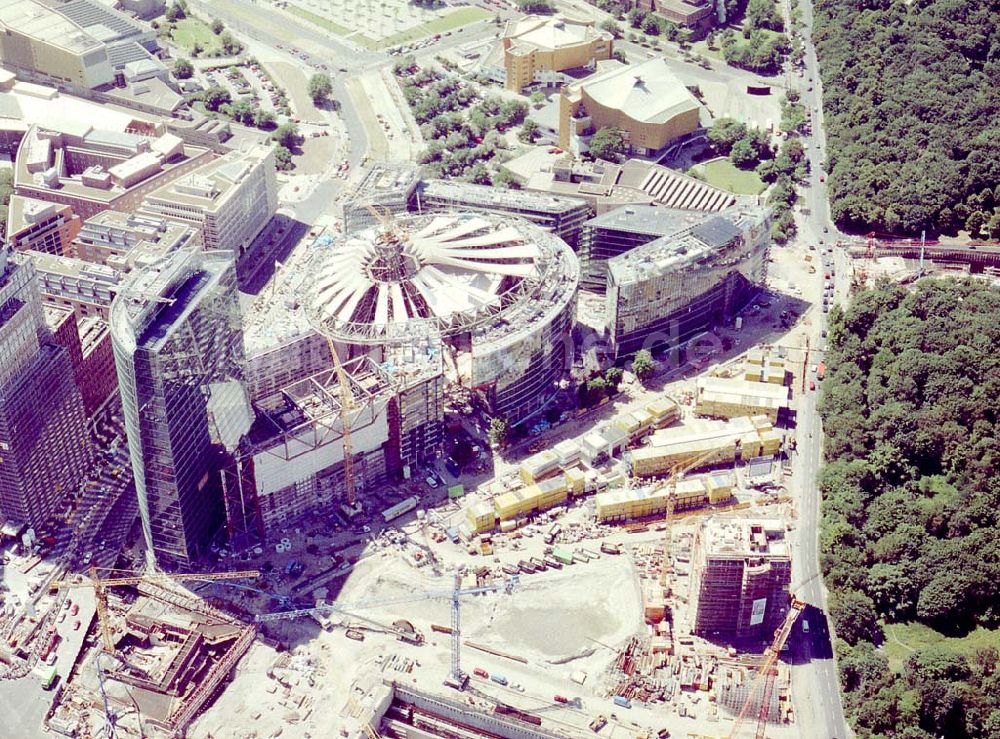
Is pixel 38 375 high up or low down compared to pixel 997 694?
up

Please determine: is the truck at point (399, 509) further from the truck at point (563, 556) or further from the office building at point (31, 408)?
the office building at point (31, 408)

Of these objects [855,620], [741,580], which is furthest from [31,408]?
[855,620]

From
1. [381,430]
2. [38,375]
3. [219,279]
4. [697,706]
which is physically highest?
[219,279]

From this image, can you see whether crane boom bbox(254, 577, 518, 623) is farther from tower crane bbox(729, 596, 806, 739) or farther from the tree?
the tree

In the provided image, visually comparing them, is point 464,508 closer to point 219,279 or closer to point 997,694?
point 219,279

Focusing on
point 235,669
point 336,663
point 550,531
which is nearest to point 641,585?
point 550,531

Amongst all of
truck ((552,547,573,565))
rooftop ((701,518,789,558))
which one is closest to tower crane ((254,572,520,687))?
truck ((552,547,573,565))
